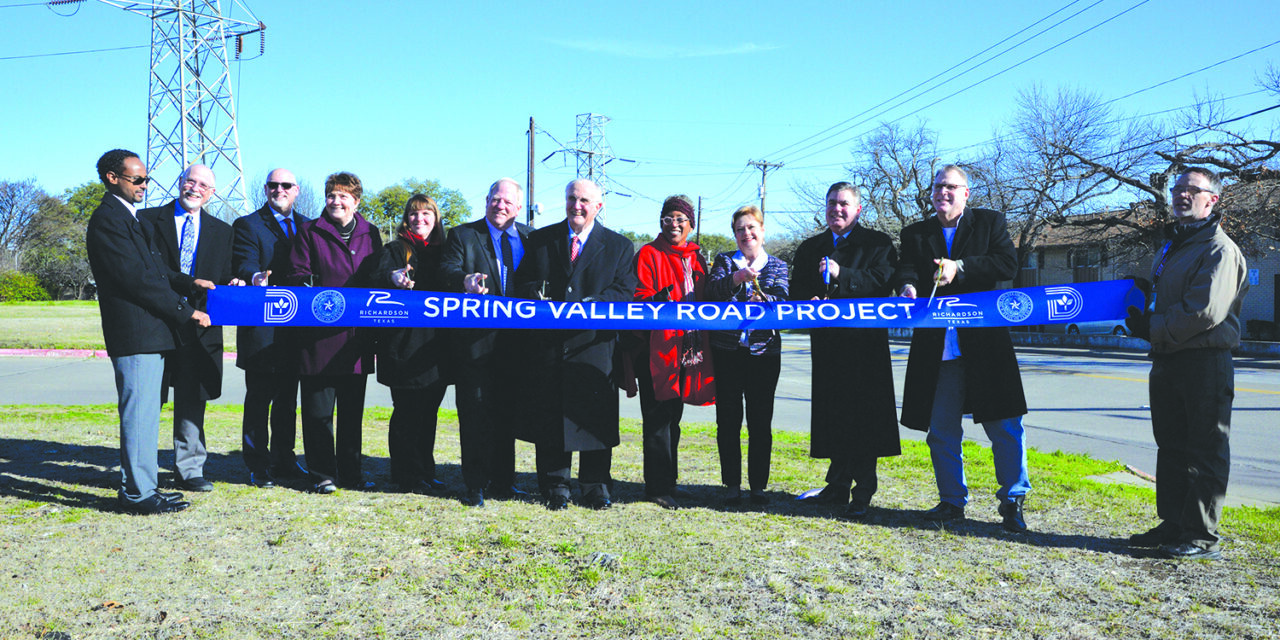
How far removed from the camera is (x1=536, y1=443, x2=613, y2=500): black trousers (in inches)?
202

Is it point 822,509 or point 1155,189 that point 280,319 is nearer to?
point 822,509

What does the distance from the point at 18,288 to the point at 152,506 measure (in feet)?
219

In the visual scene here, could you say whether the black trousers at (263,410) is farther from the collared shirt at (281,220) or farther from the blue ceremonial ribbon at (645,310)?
the collared shirt at (281,220)

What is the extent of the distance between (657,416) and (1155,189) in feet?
94.4

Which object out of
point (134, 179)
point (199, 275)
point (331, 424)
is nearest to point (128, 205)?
point (134, 179)

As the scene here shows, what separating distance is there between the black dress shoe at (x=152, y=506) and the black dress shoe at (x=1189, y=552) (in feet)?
17.1

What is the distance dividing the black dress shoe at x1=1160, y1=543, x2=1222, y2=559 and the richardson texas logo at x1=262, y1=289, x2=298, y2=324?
195 inches

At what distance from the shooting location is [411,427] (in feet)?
17.7

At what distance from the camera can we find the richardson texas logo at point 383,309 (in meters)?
5.13

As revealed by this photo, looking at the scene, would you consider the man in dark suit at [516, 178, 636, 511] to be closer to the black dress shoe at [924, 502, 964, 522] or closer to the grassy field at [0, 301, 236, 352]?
the black dress shoe at [924, 502, 964, 522]

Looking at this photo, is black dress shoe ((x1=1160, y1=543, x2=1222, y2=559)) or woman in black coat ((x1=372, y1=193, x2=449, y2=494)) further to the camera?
woman in black coat ((x1=372, y1=193, x2=449, y2=494))

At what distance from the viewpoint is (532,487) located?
18.7 ft

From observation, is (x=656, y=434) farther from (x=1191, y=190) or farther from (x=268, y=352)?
(x=1191, y=190)

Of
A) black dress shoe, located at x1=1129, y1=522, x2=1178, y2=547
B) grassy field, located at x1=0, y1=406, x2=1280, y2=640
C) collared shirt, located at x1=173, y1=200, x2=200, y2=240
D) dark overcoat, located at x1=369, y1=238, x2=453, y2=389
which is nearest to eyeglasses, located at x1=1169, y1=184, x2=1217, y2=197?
black dress shoe, located at x1=1129, y1=522, x2=1178, y2=547
